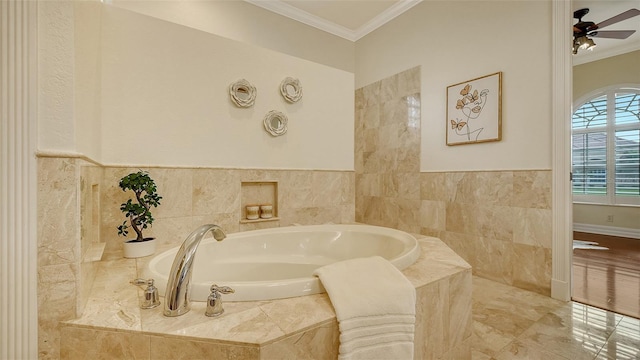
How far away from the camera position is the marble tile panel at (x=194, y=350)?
2.41ft

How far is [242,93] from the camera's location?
2.10m

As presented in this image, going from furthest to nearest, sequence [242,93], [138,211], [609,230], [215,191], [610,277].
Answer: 1. [609,230]
2. [610,277]
3. [242,93]
4. [215,191]
5. [138,211]

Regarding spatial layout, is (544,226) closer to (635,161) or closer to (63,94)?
(63,94)

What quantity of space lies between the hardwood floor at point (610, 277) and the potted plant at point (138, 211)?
3.06m

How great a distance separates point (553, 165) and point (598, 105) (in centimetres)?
382

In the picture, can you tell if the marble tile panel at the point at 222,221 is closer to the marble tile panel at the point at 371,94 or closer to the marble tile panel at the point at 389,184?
the marble tile panel at the point at 389,184

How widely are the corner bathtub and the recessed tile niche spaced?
0.74 feet

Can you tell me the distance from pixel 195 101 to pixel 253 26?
1.67m

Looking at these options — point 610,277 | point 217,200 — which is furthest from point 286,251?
point 610,277

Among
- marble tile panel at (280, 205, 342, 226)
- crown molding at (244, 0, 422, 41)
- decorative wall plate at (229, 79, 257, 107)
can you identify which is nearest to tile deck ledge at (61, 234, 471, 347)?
marble tile panel at (280, 205, 342, 226)

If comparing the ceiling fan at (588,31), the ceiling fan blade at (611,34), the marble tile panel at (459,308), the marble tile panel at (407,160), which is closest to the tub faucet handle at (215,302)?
the marble tile panel at (459,308)

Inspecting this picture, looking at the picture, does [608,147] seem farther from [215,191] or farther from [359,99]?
[215,191]

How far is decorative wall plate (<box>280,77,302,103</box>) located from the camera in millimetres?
2262

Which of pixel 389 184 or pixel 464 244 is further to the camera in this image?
pixel 389 184
